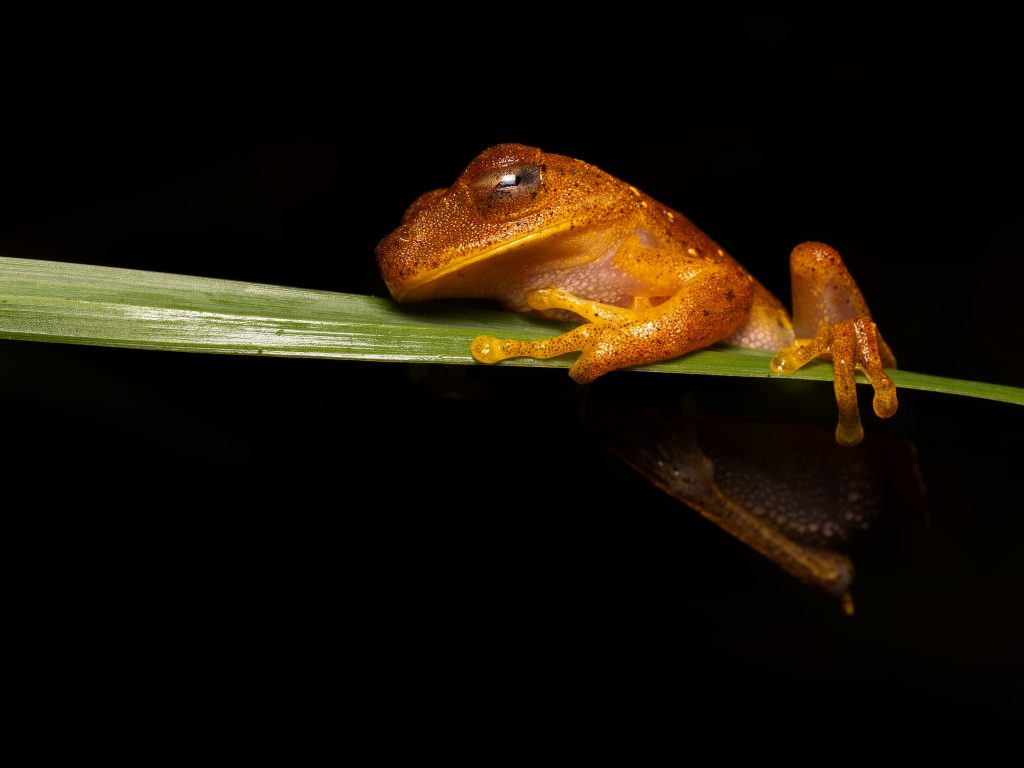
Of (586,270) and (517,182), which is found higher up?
(517,182)

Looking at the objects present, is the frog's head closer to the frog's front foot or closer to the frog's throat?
the frog's throat

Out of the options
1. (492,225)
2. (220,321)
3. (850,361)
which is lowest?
(850,361)

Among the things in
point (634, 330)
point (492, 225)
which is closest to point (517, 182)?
point (492, 225)

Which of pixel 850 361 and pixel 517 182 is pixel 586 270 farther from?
pixel 850 361

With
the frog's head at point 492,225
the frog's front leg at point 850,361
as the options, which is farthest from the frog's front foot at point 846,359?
the frog's head at point 492,225

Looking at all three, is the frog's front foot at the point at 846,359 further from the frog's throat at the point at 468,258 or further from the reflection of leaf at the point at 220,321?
the frog's throat at the point at 468,258

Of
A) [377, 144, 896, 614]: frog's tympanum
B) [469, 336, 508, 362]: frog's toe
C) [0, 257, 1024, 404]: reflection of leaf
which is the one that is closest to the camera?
[0, 257, 1024, 404]: reflection of leaf

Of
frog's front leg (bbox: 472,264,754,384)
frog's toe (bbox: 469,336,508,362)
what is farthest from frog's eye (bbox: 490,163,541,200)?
frog's toe (bbox: 469,336,508,362)
